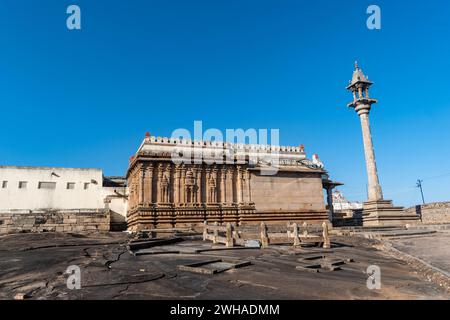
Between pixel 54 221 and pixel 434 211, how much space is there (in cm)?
3815

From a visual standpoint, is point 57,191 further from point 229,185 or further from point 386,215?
point 386,215

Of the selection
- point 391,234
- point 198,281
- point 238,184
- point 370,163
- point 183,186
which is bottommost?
point 198,281

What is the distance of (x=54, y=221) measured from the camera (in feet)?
89.9

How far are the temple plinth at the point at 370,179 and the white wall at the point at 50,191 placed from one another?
2688 cm

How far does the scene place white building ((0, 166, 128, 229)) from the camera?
3019cm

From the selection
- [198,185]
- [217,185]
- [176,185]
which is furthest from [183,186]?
[217,185]

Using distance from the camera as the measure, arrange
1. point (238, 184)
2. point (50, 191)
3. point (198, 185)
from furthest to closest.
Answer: point (50, 191) → point (238, 184) → point (198, 185)

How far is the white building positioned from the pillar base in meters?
24.6

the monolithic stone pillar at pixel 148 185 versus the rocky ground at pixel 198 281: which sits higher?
the monolithic stone pillar at pixel 148 185

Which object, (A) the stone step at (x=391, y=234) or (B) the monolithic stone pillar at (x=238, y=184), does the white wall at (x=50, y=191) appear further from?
(A) the stone step at (x=391, y=234)

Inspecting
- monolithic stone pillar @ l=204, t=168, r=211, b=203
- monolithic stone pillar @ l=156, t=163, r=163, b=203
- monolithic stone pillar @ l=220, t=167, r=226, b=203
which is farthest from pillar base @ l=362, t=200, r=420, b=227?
monolithic stone pillar @ l=156, t=163, r=163, b=203

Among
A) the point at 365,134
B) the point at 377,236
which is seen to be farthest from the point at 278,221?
the point at 365,134

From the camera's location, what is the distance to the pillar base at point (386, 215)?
31.6 metres

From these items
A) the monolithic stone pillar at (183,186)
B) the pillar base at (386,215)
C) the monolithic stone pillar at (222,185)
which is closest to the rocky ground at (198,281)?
the monolithic stone pillar at (183,186)
